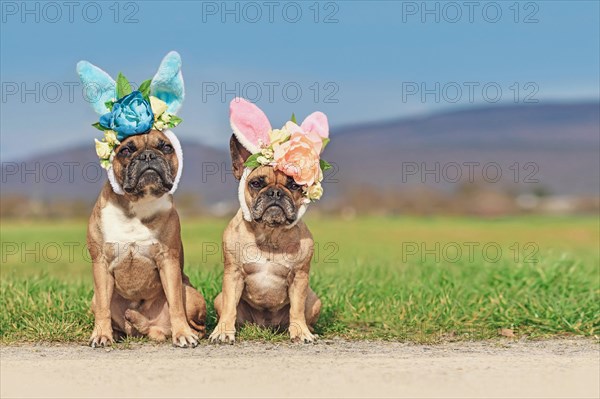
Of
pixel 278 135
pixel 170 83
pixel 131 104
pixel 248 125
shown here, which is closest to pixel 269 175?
pixel 278 135

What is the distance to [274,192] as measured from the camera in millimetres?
7199

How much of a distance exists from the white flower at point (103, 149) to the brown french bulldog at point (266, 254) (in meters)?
1.07

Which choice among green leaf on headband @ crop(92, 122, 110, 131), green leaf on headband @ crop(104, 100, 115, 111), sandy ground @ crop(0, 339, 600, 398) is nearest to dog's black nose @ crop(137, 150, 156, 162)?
green leaf on headband @ crop(92, 122, 110, 131)

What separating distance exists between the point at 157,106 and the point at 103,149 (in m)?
0.59

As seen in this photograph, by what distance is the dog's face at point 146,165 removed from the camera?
698cm

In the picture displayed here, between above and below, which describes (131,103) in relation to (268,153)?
above

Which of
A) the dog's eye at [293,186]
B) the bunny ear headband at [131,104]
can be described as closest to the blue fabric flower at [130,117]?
the bunny ear headband at [131,104]

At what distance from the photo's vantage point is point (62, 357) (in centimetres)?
714

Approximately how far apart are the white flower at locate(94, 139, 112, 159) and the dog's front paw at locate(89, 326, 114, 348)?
1513 millimetres

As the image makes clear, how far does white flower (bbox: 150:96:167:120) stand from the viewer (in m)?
7.29

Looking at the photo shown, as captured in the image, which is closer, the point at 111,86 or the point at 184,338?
the point at 184,338

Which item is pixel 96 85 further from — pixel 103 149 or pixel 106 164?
pixel 106 164

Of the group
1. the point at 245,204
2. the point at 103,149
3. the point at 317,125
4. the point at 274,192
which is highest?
the point at 317,125

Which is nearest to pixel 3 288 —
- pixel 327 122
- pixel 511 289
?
pixel 327 122
